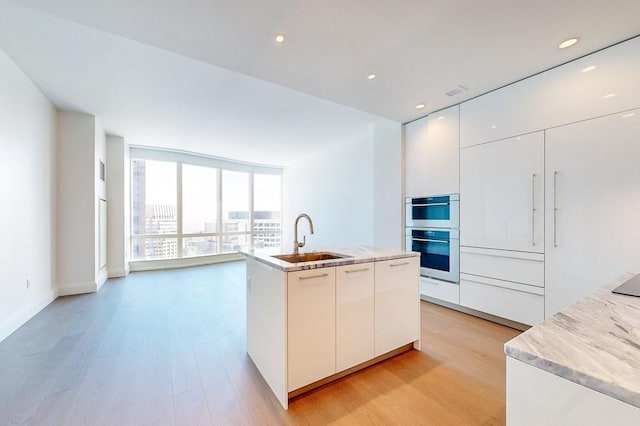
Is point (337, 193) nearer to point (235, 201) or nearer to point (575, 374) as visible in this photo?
point (235, 201)

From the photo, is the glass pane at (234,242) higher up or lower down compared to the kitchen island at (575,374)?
lower down

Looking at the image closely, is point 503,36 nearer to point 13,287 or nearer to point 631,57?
point 631,57

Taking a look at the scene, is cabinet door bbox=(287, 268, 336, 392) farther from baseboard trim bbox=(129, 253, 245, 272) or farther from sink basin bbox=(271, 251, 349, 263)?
baseboard trim bbox=(129, 253, 245, 272)

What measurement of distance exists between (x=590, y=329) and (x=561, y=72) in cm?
276

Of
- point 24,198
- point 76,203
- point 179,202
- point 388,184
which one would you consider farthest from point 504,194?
point 179,202

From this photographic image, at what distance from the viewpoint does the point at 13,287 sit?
8.89ft

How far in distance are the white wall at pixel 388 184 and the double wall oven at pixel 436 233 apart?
17cm

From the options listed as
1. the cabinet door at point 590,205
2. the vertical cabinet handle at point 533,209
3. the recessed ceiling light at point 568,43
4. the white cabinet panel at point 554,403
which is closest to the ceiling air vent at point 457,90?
the recessed ceiling light at point 568,43

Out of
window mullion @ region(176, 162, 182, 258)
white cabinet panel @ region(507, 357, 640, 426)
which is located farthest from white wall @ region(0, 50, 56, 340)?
white cabinet panel @ region(507, 357, 640, 426)

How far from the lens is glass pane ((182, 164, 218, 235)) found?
637 centimetres

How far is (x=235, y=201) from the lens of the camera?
23.8 ft

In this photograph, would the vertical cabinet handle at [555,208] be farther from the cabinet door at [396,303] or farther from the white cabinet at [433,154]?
the cabinet door at [396,303]

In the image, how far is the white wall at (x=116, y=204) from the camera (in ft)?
16.5

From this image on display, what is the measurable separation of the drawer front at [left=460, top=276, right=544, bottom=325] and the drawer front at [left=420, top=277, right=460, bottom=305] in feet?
0.25
